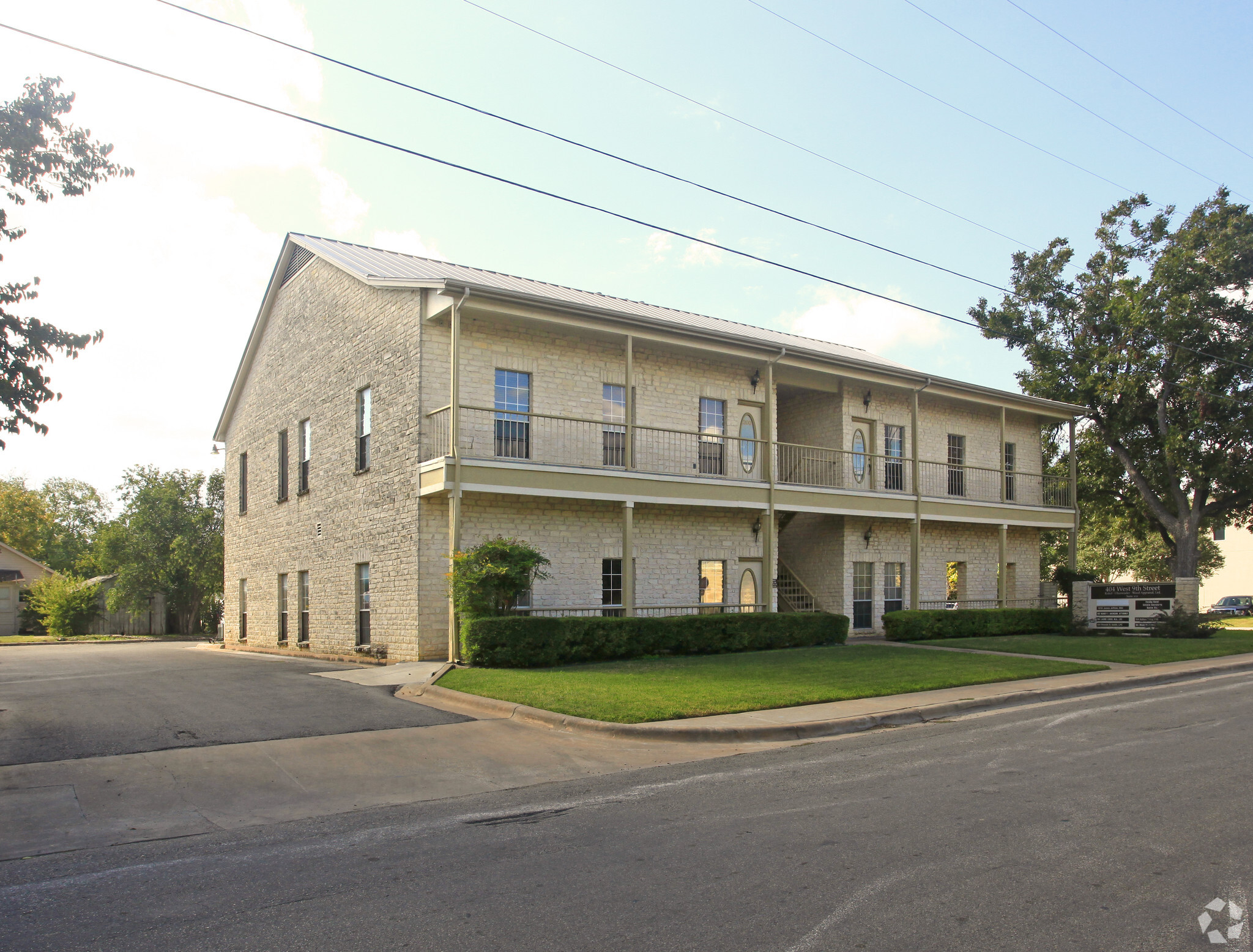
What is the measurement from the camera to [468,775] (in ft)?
27.5

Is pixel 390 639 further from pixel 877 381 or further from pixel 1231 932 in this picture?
pixel 1231 932

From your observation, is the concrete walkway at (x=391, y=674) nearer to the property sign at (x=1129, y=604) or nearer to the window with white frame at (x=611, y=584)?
the window with white frame at (x=611, y=584)

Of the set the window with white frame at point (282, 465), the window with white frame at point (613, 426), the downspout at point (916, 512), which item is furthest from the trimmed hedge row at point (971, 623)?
the window with white frame at point (282, 465)

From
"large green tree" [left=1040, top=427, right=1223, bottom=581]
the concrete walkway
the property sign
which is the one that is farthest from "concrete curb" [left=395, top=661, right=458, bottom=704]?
"large green tree" [left=1040, top=427, right=1223, bottom=581]

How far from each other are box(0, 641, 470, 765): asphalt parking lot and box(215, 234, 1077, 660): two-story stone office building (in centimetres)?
354

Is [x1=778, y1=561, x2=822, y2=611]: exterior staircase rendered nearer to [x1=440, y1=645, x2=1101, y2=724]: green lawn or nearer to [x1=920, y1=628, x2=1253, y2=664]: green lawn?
[x1=920, y1=628, x2=1253, y2=664]: green lawn

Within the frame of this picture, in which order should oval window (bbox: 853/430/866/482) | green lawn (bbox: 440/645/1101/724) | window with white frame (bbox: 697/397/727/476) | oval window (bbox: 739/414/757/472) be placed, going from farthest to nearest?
oval window (bbox: 853/430/866/482)
oval window (bbox: 739/414/757/472)
window with white frame (bbox: 697/397/727/476)
green lawn (bbox: 440/645/1101/724)

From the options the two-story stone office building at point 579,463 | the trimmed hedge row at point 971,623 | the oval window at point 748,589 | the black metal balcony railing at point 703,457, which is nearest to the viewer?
the two-story stone office building at point 579,463

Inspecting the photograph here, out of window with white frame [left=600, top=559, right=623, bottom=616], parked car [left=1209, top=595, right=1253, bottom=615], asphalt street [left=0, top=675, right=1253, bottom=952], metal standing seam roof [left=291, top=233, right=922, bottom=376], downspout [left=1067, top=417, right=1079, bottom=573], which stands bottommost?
parked car [left=1209, top=595, right=1253, bottom=615]

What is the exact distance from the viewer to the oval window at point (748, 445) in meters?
22.7

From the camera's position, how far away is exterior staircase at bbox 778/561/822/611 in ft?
79.5

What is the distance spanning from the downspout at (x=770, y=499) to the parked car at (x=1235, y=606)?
37408 mm

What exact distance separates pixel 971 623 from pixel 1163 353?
14767 millimetres

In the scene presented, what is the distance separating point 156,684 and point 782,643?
12.2 m
